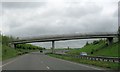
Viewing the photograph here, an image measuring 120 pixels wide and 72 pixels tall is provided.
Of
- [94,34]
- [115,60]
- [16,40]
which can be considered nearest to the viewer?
[115,60]

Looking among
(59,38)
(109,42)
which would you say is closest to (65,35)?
(59,38)

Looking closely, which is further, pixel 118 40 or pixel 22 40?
pixel 22 40

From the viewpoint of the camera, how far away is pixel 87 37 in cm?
10881

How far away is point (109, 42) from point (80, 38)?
11470 millimetres

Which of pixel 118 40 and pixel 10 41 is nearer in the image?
pixel 118 40

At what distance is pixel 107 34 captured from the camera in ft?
347

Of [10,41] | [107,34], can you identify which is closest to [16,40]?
[10,41]

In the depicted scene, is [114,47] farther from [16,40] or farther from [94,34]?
[16,40]

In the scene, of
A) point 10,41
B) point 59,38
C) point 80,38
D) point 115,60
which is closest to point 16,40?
point 10,41

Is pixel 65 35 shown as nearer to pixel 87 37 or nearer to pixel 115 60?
pixel 87 37

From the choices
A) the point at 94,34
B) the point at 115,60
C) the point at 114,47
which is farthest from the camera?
the point at 94,34

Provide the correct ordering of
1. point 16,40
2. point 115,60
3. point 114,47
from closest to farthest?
point 115,60 < point 114,47 < point 16,40

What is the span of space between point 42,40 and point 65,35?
9812 millimetres

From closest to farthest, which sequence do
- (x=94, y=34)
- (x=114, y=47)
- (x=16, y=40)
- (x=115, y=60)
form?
(x=115, y=60) → (x=114, y=47) → (x=94, y=34) → (x=16, y=40)
